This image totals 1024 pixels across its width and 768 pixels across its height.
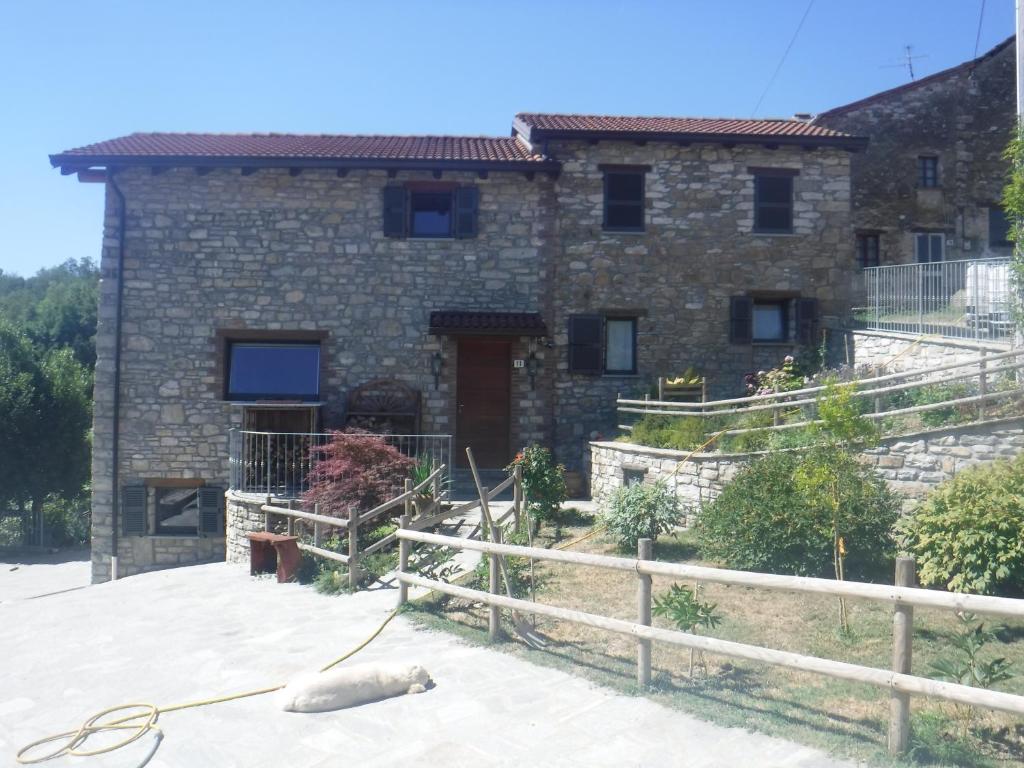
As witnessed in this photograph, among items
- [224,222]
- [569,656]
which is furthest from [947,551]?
[224,222]

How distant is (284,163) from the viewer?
48.9 feet

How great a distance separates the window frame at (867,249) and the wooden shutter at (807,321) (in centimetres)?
525

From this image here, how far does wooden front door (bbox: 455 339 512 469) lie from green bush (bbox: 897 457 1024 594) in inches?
329

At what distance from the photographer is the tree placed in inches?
965

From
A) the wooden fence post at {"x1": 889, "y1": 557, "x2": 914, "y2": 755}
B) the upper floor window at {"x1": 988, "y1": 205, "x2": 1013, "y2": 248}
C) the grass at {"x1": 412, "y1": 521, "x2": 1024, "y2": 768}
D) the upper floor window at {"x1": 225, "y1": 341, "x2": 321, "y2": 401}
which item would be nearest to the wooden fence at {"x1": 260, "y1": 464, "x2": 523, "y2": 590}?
the grass at {"x1": 412, "y1": 521, "x2": 1024, "y2": 768}

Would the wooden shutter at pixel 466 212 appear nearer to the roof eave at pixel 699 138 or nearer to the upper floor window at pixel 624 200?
the roof eave at pixel 699 138

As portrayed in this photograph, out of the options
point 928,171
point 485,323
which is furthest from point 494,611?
point 928,171

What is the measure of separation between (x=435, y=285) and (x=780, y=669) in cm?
1068

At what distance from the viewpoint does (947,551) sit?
25.6 feet

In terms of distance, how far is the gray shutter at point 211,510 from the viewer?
14766 mm

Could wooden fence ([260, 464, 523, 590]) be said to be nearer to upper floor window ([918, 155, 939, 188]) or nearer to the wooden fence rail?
the wooden fence rail

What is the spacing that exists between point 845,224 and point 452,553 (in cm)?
1142

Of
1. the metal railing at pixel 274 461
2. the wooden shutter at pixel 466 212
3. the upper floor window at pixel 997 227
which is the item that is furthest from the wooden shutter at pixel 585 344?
the upper floor window at pixel 997 227

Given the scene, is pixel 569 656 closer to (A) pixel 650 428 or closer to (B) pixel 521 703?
(B) pixel 521 703
